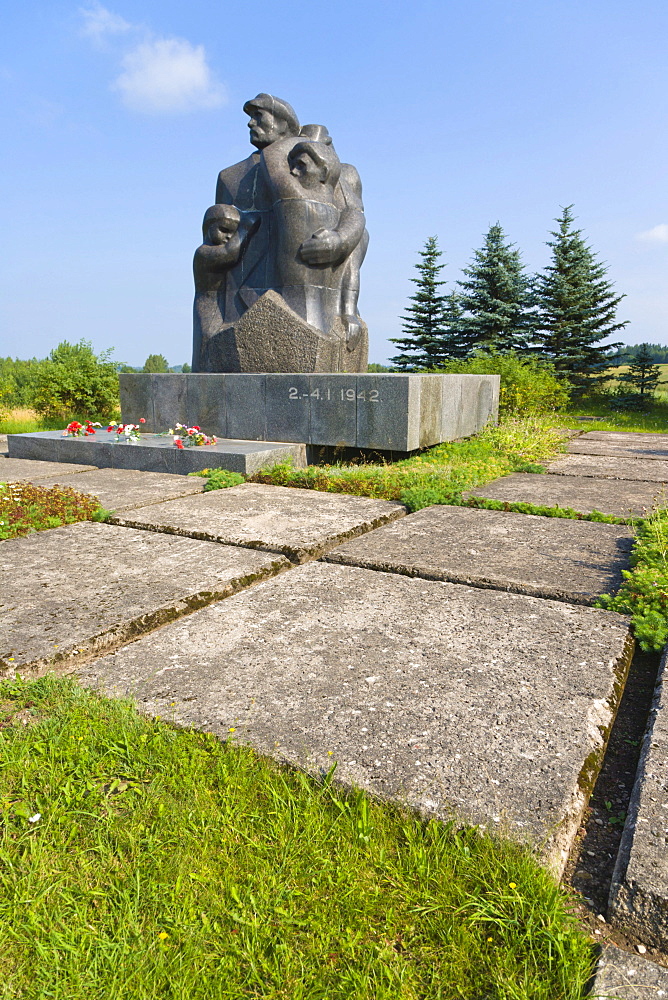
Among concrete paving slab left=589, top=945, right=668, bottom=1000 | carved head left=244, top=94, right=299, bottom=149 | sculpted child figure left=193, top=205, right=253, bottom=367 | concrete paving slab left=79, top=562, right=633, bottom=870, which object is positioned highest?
carved head left=244, top=94, right=299, bottom=149

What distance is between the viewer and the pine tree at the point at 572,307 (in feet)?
70.5

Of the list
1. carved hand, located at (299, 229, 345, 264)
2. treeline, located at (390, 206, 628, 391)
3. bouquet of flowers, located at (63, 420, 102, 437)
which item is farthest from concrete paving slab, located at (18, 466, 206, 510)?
treeline, located at (390, 206, 628, 391)

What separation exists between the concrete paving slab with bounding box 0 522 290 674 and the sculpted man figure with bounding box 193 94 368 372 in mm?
4857

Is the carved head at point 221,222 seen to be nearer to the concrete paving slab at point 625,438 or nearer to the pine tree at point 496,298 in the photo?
the concrete paving slab at point 625,438

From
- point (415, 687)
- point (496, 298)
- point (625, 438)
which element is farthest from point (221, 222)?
point (496, 298)

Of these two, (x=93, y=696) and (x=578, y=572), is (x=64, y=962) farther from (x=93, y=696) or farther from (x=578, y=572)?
(x=578, y=572)

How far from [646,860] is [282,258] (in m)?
8.11

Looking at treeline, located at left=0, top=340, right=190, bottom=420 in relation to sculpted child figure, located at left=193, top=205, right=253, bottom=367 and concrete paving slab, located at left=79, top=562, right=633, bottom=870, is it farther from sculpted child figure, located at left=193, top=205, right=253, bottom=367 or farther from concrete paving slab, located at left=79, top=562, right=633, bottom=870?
concrete paving slab, located at left=79, top=562, right=633, bottom=870

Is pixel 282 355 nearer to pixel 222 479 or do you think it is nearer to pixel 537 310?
pixel 222 479

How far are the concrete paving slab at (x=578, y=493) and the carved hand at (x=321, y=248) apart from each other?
12.8 ft

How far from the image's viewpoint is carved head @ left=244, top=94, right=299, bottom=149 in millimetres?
8727

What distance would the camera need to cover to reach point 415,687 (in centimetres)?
208

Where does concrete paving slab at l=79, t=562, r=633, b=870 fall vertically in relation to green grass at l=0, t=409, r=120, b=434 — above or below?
below

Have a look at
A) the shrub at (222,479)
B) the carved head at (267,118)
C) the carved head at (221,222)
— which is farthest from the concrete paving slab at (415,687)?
the carved head at (267,118)
